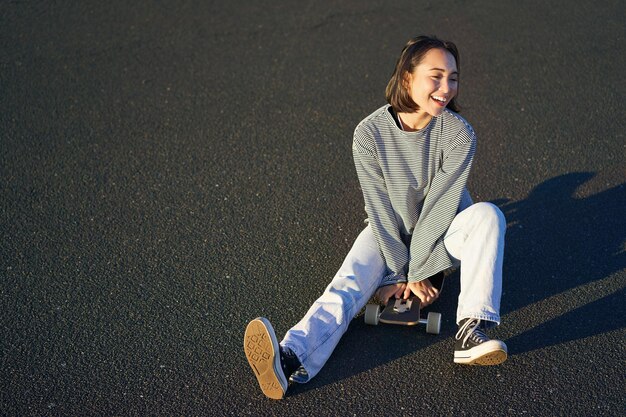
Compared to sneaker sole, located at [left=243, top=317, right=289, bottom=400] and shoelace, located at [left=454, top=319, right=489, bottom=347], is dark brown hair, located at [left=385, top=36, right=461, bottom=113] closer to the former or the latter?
shoelace, located at [left=454, top=319, right=489, bottom=347]

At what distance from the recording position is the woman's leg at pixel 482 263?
3.72 metres

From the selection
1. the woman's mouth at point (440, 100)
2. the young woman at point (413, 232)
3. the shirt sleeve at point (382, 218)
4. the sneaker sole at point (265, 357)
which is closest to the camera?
the sneaker sole at point (265, 357)

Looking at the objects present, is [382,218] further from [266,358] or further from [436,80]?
[266,358]

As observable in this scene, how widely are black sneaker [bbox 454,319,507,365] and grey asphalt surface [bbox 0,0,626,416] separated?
0.10 m

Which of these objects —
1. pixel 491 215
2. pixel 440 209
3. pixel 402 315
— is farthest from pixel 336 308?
pixel 491 215

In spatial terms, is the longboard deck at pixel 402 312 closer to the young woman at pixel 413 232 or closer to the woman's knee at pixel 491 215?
the young woman at pixel 413 232

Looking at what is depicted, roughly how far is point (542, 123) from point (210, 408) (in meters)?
3.13

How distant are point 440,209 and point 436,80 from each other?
65 cm

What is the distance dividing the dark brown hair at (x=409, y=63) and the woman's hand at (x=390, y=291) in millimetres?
898

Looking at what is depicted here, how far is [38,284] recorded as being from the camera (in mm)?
4406

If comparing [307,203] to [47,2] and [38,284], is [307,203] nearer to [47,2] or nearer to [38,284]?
[38,284]

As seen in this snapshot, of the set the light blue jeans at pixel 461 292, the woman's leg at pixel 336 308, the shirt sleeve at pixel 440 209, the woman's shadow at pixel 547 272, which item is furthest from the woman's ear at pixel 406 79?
the woman's shadow at pixel 547 272

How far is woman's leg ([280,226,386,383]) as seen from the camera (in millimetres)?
3740

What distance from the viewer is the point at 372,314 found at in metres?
4.04
